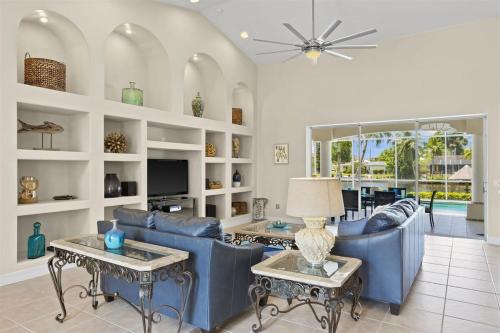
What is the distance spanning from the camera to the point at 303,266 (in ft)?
8.73

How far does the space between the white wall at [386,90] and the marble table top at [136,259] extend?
5.93 metres

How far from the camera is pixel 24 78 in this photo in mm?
4578

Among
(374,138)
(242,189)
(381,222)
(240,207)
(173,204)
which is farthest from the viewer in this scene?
(240,207)

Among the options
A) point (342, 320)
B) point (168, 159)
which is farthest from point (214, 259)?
point (168, 159)

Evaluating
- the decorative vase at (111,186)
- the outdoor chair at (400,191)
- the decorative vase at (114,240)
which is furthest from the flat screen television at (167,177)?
the outdoor chair at (400,191)

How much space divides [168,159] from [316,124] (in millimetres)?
3546

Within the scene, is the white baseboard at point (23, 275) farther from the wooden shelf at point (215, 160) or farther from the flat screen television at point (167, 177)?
the wooden shelf at point (215, 160)

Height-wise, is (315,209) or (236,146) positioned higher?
(236,146)

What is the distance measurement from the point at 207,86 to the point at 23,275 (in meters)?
5.18

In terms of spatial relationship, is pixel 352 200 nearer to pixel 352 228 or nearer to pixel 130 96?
pixel 352 228

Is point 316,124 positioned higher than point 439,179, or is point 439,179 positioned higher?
point 316,124

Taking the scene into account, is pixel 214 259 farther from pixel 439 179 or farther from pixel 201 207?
pixel 439 179

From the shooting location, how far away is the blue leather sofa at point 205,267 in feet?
8.61

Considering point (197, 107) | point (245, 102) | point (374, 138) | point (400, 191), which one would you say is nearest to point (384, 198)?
point (400, 191)
